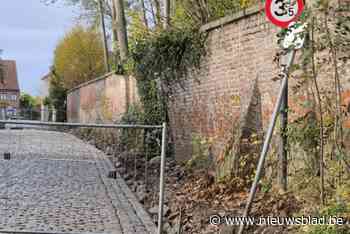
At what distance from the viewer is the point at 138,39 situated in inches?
564

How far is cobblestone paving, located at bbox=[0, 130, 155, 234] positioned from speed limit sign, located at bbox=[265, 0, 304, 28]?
128 inches

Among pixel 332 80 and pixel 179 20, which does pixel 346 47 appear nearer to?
pixel 332 80

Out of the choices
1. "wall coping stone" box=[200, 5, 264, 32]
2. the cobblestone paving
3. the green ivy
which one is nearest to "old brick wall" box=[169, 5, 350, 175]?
"wall coping stone" box=[200, 5, 264, 32]

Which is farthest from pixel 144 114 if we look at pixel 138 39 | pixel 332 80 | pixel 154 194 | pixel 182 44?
pixel 332 80

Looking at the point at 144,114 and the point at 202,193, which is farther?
the point at 144,114

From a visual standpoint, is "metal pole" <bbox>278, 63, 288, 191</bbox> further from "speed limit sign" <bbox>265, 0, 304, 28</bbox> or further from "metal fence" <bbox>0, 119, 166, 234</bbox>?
"metal fence" <bbox>0, 119, 166, 234</bbox>

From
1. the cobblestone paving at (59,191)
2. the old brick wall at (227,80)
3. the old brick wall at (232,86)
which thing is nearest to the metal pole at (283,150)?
the old brick wall at (232,86)

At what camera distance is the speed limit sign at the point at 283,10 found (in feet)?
18.5

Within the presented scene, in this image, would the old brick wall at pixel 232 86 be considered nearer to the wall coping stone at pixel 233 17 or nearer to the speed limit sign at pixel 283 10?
the wall coping stone at pixel 233 17

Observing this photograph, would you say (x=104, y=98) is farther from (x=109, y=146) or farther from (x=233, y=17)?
(x=233, y=17)

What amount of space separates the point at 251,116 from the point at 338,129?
283 centimetres

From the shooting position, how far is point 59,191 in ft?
31.5

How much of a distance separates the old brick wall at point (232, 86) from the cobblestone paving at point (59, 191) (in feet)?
6.39

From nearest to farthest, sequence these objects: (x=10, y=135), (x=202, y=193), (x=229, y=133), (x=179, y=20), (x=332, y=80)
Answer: (x=332, y=80), (x=10, y=135), (x=202, y=193), (x=229, y=133), (x=179, y=20)
